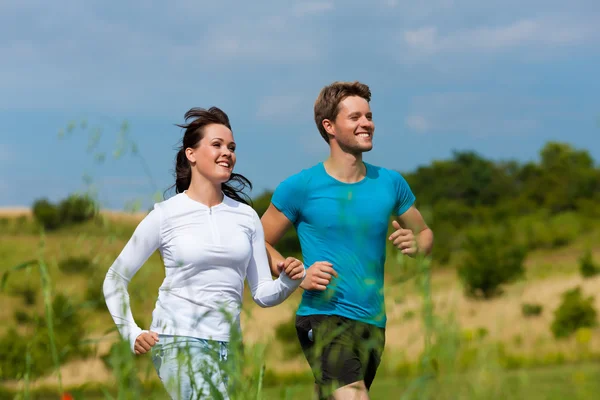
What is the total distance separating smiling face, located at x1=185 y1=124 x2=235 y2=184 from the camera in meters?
4.30

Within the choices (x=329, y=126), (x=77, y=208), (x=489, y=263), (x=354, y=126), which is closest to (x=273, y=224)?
(x=329, y=126)

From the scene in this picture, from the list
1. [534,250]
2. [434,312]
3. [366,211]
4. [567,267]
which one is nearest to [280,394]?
[434,312]

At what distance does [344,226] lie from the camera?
15.9 feet

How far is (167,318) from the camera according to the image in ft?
13.2

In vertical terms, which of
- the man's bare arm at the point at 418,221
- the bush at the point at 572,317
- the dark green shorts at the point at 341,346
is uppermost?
the man's bare arm at the point at 418,221

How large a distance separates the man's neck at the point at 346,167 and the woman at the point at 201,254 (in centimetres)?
74

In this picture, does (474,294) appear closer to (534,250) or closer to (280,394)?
(534,250)

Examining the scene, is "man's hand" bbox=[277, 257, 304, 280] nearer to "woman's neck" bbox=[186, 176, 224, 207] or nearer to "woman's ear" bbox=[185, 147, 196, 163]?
"woman's neck" bbox=[186, 176, 224, 207]

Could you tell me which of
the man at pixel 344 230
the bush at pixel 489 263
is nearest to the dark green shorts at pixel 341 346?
the man at pixel 344 230

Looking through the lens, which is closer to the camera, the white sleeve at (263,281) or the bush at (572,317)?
the white sleeve at (263,281)

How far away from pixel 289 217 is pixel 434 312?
2965mm

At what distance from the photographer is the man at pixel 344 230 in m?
4.62

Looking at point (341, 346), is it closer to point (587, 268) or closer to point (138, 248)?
point (138, 248)

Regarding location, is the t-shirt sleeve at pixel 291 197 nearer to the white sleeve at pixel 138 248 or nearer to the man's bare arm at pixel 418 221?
the man's bare arm at pixel 418 221
